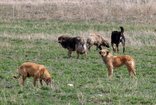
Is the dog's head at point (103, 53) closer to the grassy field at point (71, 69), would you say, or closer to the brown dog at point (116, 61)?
the brown dog at point (116, 61)

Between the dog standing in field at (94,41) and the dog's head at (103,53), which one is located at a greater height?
the dog standing in field at (94,41)

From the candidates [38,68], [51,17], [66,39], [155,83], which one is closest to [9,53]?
[66,39]

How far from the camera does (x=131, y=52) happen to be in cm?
1766

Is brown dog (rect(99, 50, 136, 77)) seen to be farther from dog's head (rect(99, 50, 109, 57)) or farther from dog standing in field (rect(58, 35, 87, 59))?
dog standing in field (rect(58, 35, 87, 59))

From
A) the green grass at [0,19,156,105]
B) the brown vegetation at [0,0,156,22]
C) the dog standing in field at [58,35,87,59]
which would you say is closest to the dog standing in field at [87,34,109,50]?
the green grass at [0,19,156,105]

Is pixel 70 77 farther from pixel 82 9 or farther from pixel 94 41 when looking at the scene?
pixel 82 9

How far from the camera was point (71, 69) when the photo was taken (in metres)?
13.0

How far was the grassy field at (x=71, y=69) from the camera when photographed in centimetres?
864

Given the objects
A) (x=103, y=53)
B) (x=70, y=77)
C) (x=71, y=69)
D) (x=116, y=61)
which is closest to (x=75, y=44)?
(x=71, y=69)

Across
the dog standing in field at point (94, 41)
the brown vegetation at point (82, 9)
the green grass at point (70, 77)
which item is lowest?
the green grass at point (70, 77)

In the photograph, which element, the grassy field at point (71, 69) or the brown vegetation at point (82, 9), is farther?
the brown vegetation at point (82, 9)

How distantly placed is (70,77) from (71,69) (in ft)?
4.74

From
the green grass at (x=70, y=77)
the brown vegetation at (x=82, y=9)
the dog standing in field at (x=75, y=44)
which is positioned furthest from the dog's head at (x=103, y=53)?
the brown vegetation at (x=82, y=9)

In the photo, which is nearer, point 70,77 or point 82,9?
point 70,77
